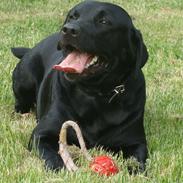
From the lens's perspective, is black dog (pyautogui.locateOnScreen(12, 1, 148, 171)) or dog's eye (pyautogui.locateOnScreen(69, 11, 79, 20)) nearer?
black dog (pyautogui.locateOnScreen(12, 1, 148, 171))

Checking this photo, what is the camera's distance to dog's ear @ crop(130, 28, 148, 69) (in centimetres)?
471

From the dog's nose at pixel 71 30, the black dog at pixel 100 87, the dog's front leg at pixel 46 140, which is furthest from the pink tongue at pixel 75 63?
the dog's front leg at pixel 46 140

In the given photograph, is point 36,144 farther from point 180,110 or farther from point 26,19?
point 26,19

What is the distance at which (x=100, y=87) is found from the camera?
15.2ft

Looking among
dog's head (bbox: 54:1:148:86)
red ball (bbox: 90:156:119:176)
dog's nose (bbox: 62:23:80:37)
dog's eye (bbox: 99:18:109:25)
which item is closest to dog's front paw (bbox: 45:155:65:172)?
red ball (bbox: 90:156:119:176)

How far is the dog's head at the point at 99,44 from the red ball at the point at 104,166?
63 centimetres

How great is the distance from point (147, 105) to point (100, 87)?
1584 millimetres

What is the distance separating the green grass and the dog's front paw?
6 cm

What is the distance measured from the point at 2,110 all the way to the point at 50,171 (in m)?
1.87

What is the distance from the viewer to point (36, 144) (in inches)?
181

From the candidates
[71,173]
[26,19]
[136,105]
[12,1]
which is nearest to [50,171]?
[71,173]

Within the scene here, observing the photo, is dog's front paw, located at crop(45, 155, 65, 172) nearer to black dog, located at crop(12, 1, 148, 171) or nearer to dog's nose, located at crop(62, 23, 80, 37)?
black dog, located at crop(12, 1, 148, 171)

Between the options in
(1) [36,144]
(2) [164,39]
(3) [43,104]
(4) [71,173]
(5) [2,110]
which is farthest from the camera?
(2) [164,39]

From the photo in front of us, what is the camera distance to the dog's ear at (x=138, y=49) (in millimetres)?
4715
